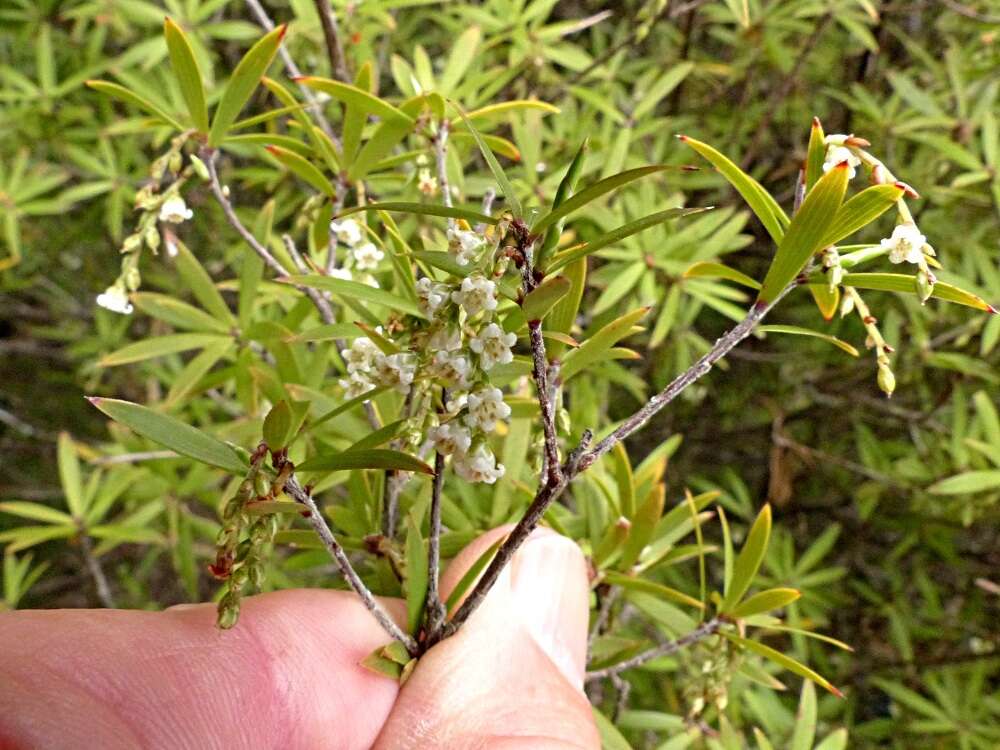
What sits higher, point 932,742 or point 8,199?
point 8,199

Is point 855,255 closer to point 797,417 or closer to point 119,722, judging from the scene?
Result: point 119,722

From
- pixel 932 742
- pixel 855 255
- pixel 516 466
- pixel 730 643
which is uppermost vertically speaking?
pixel 855 255

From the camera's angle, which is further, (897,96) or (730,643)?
(897,96)

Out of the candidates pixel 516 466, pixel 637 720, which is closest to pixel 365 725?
pixel 516 466

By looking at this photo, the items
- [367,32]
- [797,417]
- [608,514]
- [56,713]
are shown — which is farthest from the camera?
[797,417]

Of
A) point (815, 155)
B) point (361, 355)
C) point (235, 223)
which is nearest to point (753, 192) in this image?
point (815, 155)

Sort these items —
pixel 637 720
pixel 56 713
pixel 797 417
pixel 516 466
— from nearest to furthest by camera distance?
pixel 56 713 < pixel 516 466 < pixel 637 720 < pixel 797 417

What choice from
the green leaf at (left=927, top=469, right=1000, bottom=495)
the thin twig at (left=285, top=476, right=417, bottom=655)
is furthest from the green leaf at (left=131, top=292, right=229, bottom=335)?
the green leaf at (left=927, top=469, right=1000, bottom=495)

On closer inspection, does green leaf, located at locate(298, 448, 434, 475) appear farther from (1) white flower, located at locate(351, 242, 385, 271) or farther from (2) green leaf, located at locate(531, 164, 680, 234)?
(1) white flower, located at locate(351, 242, 385, 271)
